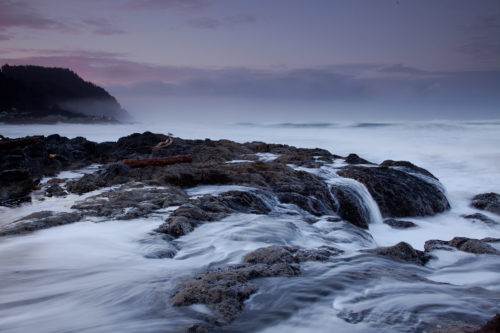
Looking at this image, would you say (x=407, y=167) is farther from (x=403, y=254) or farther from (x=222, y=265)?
(x=222, y=265)

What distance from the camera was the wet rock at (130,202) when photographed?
554cm

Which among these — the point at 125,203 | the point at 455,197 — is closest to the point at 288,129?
the point at 455,197

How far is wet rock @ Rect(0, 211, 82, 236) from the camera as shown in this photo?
467 cm

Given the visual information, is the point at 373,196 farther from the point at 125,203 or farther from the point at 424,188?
the point at 125,203

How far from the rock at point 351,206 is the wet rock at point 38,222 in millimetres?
5613

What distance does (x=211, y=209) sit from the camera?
5.84m

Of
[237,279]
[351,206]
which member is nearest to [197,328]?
[237,279]

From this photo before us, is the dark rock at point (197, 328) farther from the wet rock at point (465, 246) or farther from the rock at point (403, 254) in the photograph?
the wet rock at point (465, 246)

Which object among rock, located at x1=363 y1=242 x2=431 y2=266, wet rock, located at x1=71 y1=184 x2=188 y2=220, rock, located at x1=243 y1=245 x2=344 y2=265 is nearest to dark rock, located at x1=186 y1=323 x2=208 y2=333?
rock, located at x1=243 y1=245 x2=344 y2=265

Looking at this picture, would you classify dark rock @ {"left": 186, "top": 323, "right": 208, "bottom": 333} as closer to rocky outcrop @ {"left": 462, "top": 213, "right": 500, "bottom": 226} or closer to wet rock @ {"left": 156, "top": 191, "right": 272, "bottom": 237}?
wet rock @ {"left": 156, "top": 191, "right": 272, "bottom": 237}

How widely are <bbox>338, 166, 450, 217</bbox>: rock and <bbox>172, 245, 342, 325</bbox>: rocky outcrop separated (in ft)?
17.5

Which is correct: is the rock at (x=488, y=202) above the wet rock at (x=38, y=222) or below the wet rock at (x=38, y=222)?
below

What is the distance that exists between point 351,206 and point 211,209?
3.82 m

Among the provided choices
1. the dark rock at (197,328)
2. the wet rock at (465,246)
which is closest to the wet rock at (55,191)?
the dark rock at (197,328)
